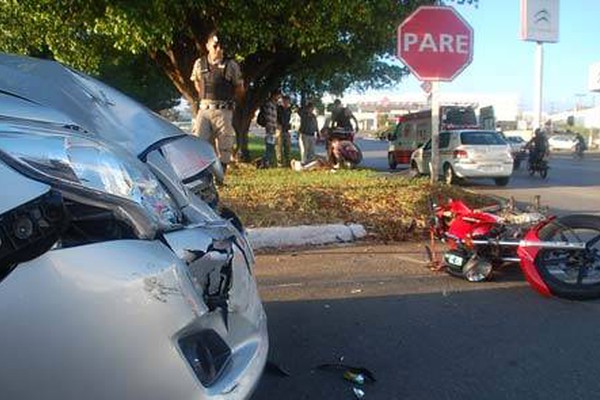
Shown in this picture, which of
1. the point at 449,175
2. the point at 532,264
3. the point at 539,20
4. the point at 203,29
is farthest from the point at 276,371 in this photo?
the point at 539,20

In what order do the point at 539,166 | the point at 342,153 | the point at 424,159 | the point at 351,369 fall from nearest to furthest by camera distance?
the point at 351,369, the point at 342,153, the point at 424,159, the point at 539,166

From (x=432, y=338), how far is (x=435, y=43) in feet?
18.7

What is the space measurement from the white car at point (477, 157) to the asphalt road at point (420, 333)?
38.8 feet

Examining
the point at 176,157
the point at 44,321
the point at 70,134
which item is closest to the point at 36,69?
the point at 176,157

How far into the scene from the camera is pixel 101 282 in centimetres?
211

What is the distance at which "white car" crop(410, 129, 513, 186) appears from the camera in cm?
1795

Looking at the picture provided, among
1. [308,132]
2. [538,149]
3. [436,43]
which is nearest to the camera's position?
[436,43]

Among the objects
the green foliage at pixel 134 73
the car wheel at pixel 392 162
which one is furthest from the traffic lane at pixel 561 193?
the green foliage at pixel 134 73

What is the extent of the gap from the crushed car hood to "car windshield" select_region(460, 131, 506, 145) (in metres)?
15.3

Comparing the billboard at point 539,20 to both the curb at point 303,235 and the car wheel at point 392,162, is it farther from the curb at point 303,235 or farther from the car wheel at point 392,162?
the curb at point 303,235

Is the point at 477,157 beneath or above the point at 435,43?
beneath

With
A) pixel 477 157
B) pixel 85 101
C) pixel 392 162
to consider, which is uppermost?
pixel 85 101

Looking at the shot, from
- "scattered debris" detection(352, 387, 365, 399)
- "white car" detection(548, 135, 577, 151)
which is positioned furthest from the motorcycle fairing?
"white car" detection(548, 135, 577, 151)

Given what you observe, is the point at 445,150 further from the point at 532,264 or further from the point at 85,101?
the point at 85,101
